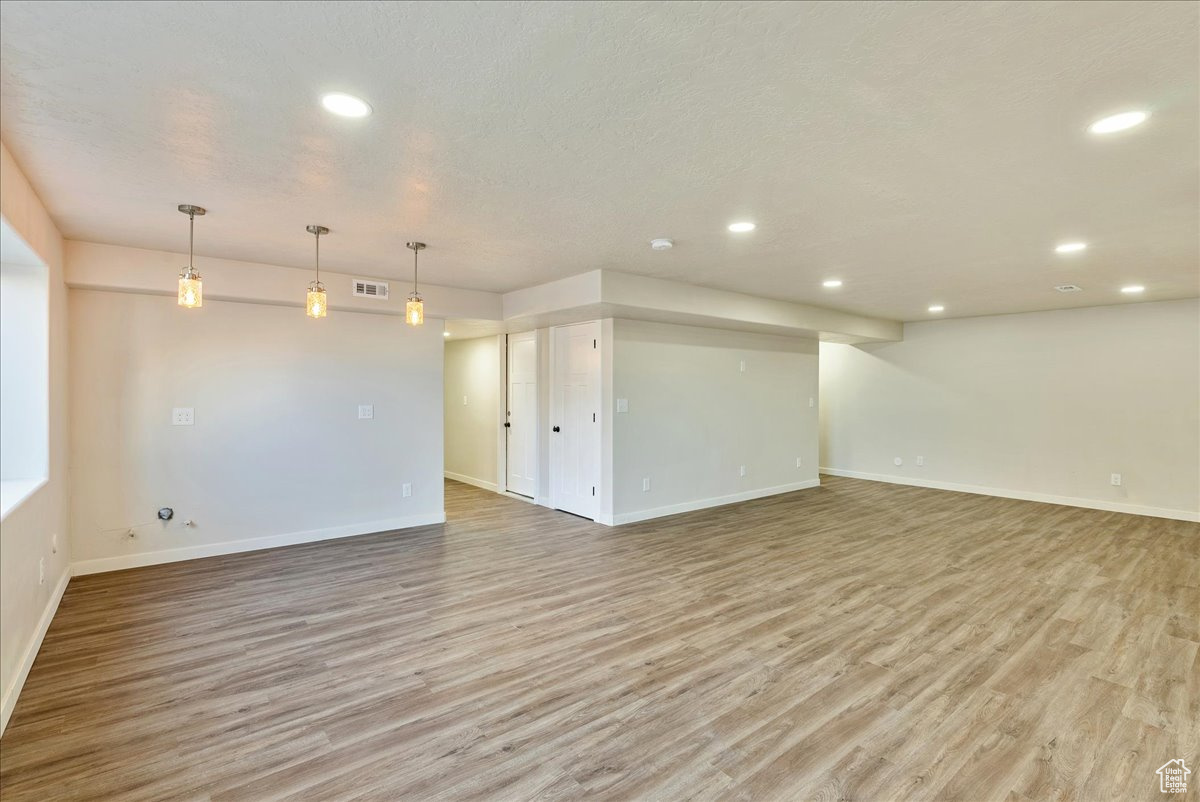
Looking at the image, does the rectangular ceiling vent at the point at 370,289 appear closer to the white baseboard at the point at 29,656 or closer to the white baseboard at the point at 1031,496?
the white baseboard at the point at 29,656

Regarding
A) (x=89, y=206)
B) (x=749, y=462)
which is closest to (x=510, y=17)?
(x=89, y=206)

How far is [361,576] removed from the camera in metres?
4.07

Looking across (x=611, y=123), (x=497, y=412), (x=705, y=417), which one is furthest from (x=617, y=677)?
(x=497, y=412)

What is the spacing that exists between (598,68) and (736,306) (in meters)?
4.30

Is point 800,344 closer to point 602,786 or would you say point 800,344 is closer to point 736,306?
point 736,306

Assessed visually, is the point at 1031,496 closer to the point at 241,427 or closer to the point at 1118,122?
the point at 1118,122

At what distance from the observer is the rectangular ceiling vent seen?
499 centimetres

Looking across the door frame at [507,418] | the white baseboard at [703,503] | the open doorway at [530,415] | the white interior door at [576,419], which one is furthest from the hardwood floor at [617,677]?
the door frame at [507,418]

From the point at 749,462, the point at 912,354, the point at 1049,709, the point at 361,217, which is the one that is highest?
the point at 361,217

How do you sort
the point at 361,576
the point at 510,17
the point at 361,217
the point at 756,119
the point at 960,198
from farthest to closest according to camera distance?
the point at 361,576
the point at 361,217
the point at 960,198
the point at 756,119
the point at 510,17

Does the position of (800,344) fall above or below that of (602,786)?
above

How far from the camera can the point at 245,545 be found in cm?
468

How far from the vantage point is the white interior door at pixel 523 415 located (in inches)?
265

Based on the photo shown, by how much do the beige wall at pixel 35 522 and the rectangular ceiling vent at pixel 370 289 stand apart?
1.93 m
